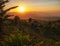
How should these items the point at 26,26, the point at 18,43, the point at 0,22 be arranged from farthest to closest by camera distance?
the point at 26,26 → the point at 0,22 → the point at 18,43

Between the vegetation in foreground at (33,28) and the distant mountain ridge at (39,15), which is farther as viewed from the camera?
the distant mountain ridge at (39,15)

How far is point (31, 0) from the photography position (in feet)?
24.8

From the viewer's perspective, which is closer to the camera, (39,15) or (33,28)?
(39,15)

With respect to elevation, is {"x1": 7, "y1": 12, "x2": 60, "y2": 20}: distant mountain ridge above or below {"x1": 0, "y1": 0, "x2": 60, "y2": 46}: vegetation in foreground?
above

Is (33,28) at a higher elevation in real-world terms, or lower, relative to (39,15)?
lower

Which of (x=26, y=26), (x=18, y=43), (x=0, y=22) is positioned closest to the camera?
(x=18, y=43)

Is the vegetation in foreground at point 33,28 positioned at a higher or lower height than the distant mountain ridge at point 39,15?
lower

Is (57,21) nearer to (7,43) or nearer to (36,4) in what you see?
(36,4)

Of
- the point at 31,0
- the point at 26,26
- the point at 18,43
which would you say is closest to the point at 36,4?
the point at 31,0

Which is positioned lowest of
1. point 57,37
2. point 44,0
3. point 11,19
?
point 57,37

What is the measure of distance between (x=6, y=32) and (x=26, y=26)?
2.26 ft

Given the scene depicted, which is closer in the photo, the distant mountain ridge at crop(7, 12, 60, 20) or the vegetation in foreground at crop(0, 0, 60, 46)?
the vegetation in foreground at crop(0, 0, 60, 46)

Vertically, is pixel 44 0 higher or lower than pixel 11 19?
higher

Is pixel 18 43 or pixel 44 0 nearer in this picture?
pixel 18 43
